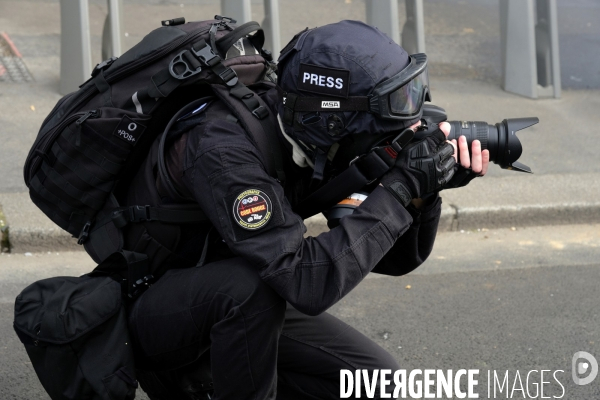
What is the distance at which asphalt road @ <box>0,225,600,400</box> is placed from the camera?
11.1 ft

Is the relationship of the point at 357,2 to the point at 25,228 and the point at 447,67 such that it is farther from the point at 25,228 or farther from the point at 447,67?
the point at 25,228

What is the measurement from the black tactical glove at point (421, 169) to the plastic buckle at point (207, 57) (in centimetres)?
56

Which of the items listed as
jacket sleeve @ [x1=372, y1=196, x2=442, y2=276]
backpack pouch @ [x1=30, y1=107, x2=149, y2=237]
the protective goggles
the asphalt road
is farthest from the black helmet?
the asphalt road

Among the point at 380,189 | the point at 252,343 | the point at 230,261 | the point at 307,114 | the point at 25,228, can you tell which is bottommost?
the point at 25,228

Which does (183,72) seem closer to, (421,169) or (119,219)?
(119,219)

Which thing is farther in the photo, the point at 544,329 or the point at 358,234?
the point at 544,329

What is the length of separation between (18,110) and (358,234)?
4.15 meters

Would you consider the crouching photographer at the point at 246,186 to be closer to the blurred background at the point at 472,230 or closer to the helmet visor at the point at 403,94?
the helmet visor at the point at 403,94

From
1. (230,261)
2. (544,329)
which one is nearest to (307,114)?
(230,261)

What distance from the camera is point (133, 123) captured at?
7.53ft

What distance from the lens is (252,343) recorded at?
2213 millimetres

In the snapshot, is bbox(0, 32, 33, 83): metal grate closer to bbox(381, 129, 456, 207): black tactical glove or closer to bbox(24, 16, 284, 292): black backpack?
bbox(24, 16, 284, 292): black backpack

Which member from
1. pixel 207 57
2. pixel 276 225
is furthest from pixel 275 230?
pixel 207 57

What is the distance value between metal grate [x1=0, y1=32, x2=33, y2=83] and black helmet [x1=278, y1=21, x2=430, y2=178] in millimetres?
4546
